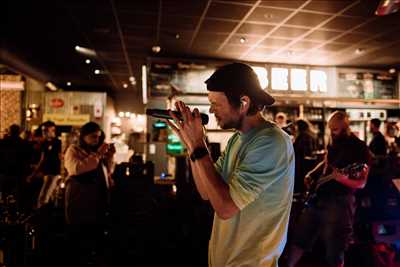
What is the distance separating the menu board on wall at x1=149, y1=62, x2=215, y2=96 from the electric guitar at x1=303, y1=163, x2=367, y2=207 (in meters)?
4.60

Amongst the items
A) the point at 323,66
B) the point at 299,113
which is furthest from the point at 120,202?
the point at 323,66

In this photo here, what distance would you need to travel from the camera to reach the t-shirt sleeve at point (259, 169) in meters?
1.43

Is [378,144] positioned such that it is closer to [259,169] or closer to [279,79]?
[279,79]

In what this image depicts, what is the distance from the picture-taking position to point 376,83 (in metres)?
9.36

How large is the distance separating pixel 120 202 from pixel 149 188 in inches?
17.7

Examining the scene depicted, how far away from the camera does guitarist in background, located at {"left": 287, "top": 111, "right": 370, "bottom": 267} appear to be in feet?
12.1

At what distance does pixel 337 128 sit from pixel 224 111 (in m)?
2.81

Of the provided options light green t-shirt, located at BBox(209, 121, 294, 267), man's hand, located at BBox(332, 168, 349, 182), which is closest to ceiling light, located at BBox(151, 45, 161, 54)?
man's hand, located at BBox(332, 168, 349, 182)

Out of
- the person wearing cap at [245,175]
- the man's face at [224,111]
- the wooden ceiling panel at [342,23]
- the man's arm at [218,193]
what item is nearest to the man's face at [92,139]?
the person wearing cap at [245,175]

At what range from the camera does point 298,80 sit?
862cm

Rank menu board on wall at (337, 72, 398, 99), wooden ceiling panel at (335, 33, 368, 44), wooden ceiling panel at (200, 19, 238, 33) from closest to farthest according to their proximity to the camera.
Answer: wooden ceiling panel at (200, 19, 238, 33), wooden ceiling panel at (335, 33, 368, 44), menu board on wall at (337, 72, 398, 99)

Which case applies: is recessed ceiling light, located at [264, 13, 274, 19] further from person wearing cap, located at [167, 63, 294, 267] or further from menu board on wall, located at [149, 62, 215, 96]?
person wearing cap, located at [167, 63, 294, 267]

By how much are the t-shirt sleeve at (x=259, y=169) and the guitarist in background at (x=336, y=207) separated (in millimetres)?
2502

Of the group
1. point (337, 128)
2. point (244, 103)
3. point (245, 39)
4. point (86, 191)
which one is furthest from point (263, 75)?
point (244, 103)
